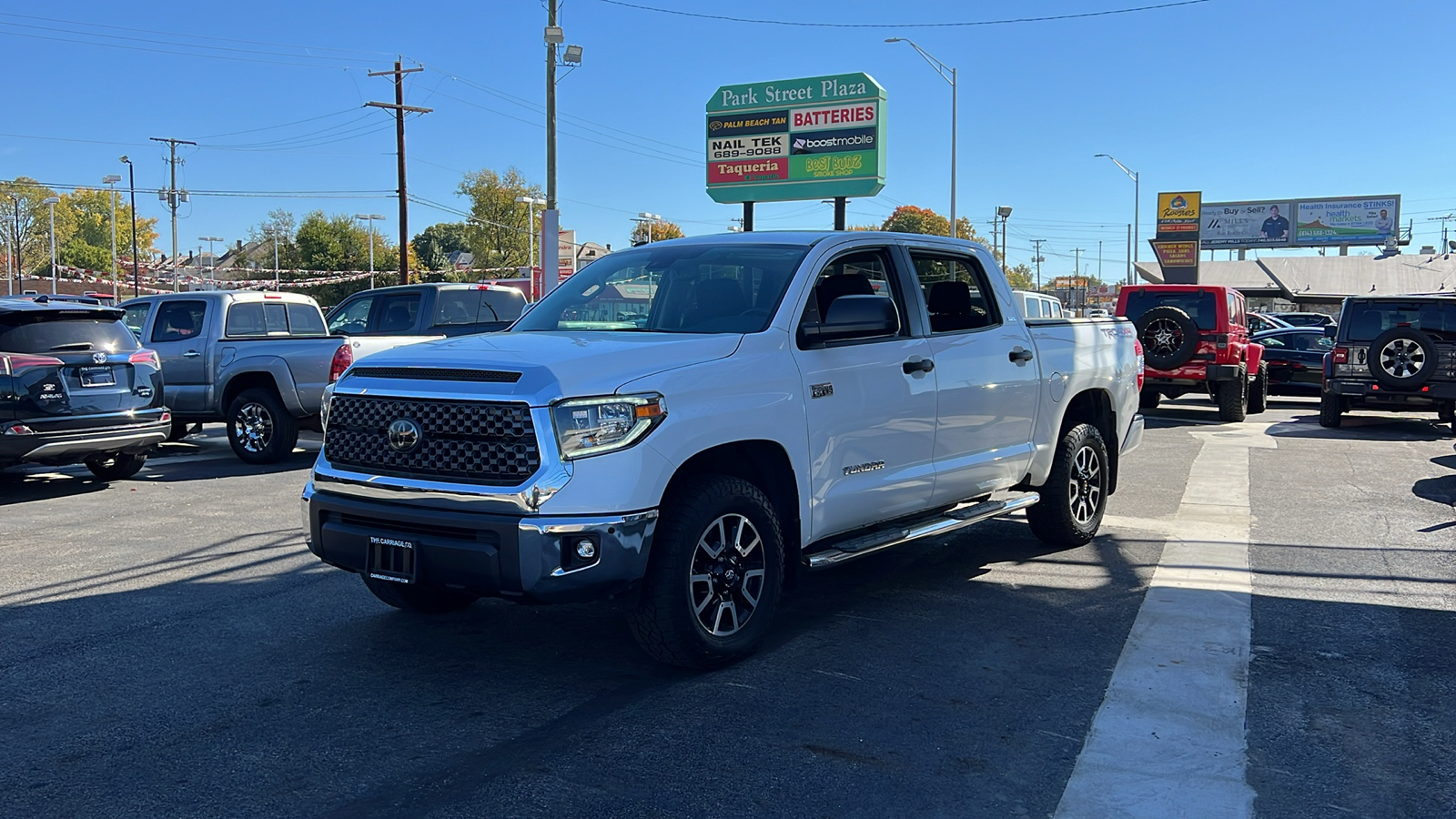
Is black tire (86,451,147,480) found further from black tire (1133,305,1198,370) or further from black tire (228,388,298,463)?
black tire (1133,305,1198,370)

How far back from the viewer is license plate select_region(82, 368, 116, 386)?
9.95 m

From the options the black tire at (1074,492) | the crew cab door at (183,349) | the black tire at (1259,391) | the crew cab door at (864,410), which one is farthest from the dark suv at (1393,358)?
the crew cab door at (183,349)

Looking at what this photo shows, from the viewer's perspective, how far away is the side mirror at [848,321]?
535 centimetres

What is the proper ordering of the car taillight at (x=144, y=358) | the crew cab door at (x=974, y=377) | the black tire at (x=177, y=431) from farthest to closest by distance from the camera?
the black tire at (x=177, y=431) → the car taillight at (x=144, y=358) → the crew cab door at (x=974, y=377)

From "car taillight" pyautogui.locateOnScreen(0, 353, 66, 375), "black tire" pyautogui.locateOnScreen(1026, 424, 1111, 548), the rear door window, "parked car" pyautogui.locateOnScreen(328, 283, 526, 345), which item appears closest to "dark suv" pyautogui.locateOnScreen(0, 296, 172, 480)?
"car taillight" pyautogui.locateOnScreen(0, 353, 66, 375)

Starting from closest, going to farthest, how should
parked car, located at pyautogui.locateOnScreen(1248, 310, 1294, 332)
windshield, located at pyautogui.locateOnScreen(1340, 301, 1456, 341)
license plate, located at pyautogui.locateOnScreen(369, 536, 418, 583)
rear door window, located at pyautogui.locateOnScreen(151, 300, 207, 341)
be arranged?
license plate, located at pyautogui.locateOnScreen(369, 536, 418, 583) < rear door window, located at pyautogui.locateOnScreen(151, 300, 207, 341) < windshield, located at pyautogui.locateOnScreen(1340, 301, 1456, 341) < parked car, located at pyautogui.locateOnScreen(1248, 310, 1294, 332)

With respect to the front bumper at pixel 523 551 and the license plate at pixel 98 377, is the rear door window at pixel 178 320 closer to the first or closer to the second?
the license plate at pixel 98 377

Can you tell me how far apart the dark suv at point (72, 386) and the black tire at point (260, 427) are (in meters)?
1.40

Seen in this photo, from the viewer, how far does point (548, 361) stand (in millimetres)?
4637

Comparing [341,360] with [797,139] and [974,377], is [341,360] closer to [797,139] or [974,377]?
[974,377]

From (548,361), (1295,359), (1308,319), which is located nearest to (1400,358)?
(1295,359)

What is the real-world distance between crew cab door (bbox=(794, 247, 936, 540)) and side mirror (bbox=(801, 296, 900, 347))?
31 mm

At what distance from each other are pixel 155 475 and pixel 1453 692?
424 inches

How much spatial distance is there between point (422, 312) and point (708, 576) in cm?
929
